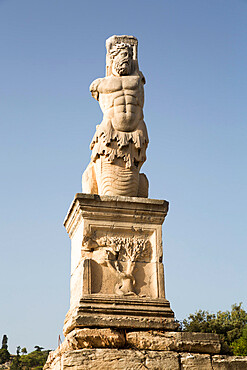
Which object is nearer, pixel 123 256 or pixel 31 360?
pixel 123 256

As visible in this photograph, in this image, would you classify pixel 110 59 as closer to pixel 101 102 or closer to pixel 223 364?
pixel 101 102

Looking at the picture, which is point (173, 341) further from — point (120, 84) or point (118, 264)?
point (120, 84)

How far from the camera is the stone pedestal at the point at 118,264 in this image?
6250 mm

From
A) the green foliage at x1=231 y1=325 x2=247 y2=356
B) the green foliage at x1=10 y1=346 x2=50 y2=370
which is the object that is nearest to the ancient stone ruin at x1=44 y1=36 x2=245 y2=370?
the green foliage at x1=231 y1=325 x2=247 y2=356

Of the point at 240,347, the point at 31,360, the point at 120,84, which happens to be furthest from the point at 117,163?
the point at 31,360

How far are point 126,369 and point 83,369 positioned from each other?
483 millimetres

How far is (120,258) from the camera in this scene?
6.70 meters

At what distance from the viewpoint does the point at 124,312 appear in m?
6.28

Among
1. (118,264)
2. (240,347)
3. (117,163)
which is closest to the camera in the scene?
(118,264)

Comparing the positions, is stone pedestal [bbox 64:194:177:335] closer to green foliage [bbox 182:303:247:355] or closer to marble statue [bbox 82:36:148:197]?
marble statue [bbox 82:36:148:197]

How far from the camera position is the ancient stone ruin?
19.4 ft

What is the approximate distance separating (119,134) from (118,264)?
193cm

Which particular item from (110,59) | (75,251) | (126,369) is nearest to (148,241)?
(75,251)

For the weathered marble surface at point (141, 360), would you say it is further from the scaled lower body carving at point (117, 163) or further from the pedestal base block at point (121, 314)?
the scaled lower body carving at point (117, 163)
